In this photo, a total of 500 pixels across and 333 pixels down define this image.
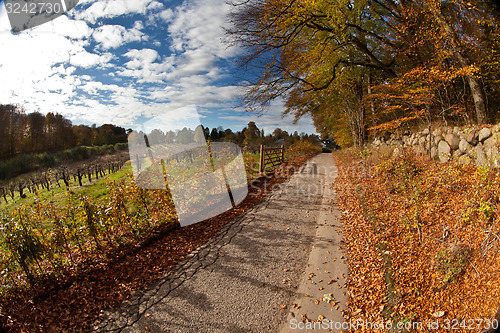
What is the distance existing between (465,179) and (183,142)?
8.69 m

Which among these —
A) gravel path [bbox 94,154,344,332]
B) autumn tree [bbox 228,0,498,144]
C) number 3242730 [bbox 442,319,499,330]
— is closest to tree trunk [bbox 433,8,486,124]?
autumn tree [bbox 228,0,498,144]

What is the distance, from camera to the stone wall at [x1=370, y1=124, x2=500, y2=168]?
443cm

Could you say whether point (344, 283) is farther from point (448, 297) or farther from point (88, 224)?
point (88, 224)

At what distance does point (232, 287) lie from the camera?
3.30 metres

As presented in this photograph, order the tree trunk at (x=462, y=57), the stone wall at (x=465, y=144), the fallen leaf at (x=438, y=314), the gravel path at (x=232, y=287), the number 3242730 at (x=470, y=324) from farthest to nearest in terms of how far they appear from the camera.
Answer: the tree trunk at (x=462, y=57), the stone wall at (x=465, y=144), the gravel path at (x=232, y=287), the fallen leaf at (x=438, y=314), the number 3242730 at (x=470, y=324)

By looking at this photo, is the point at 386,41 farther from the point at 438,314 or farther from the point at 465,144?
the point at 438,314

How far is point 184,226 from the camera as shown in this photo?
552 centimetres

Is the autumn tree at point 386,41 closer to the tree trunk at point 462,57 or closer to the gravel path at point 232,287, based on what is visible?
the tree trunk at point 462,57

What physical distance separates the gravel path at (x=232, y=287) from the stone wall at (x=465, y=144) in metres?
3.89

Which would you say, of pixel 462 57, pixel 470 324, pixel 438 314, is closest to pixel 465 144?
pixel 462 57

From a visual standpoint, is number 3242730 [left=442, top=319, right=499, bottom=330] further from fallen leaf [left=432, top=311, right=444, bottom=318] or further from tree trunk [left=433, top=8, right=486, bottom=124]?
tree trunk [left=433, top=8, right=486, bottom=124]

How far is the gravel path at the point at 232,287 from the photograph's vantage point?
2715mm

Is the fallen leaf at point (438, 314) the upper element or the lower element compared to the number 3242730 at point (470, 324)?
lower

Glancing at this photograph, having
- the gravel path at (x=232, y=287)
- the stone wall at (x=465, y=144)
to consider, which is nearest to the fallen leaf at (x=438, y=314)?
the gravel path at (x=232, y=287)
